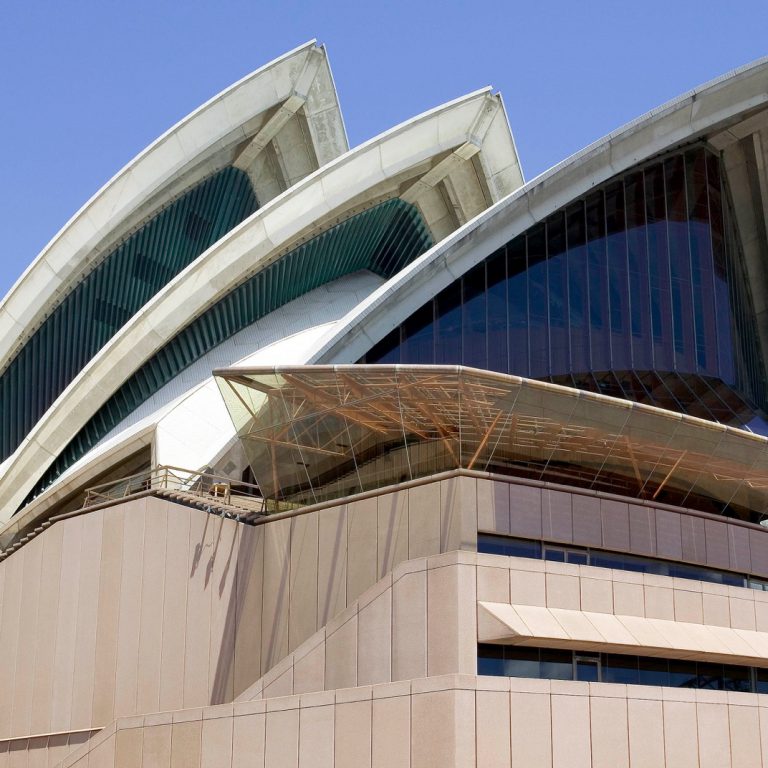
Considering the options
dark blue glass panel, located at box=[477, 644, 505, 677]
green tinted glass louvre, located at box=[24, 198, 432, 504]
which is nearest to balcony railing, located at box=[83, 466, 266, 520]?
green tinted glass louvre, located at box=[24, 198, 432, 504]

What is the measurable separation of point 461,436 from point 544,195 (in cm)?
1141

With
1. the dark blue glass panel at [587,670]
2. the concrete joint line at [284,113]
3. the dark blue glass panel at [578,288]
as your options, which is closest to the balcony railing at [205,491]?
the dark blue glass panel at [587,670]

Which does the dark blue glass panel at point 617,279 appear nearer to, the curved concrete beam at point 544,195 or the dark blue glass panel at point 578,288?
the dark blue glass panel at point 578,288

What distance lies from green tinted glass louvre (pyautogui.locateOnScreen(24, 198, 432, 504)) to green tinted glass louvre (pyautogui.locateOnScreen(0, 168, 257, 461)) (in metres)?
2.47

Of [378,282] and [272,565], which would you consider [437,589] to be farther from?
[378,282]

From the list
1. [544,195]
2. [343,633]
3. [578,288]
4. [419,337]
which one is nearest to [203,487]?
A: [419,337]

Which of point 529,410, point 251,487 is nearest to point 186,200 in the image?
point 251,487

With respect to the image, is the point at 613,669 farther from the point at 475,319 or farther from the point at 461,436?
the point at 475,319

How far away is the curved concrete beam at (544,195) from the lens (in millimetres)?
28969

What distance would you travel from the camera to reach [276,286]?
3512cm

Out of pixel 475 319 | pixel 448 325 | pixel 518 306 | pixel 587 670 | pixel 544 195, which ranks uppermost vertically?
pixel 544 195

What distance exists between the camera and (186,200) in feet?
116

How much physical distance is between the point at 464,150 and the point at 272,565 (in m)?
15.8

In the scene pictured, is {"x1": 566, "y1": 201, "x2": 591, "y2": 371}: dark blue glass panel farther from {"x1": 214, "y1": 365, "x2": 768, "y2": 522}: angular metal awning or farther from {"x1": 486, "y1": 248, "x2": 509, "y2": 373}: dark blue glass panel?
{"x1": 214, "y1": 365, "x2": 768, "y2": 522}: angular metal awning
